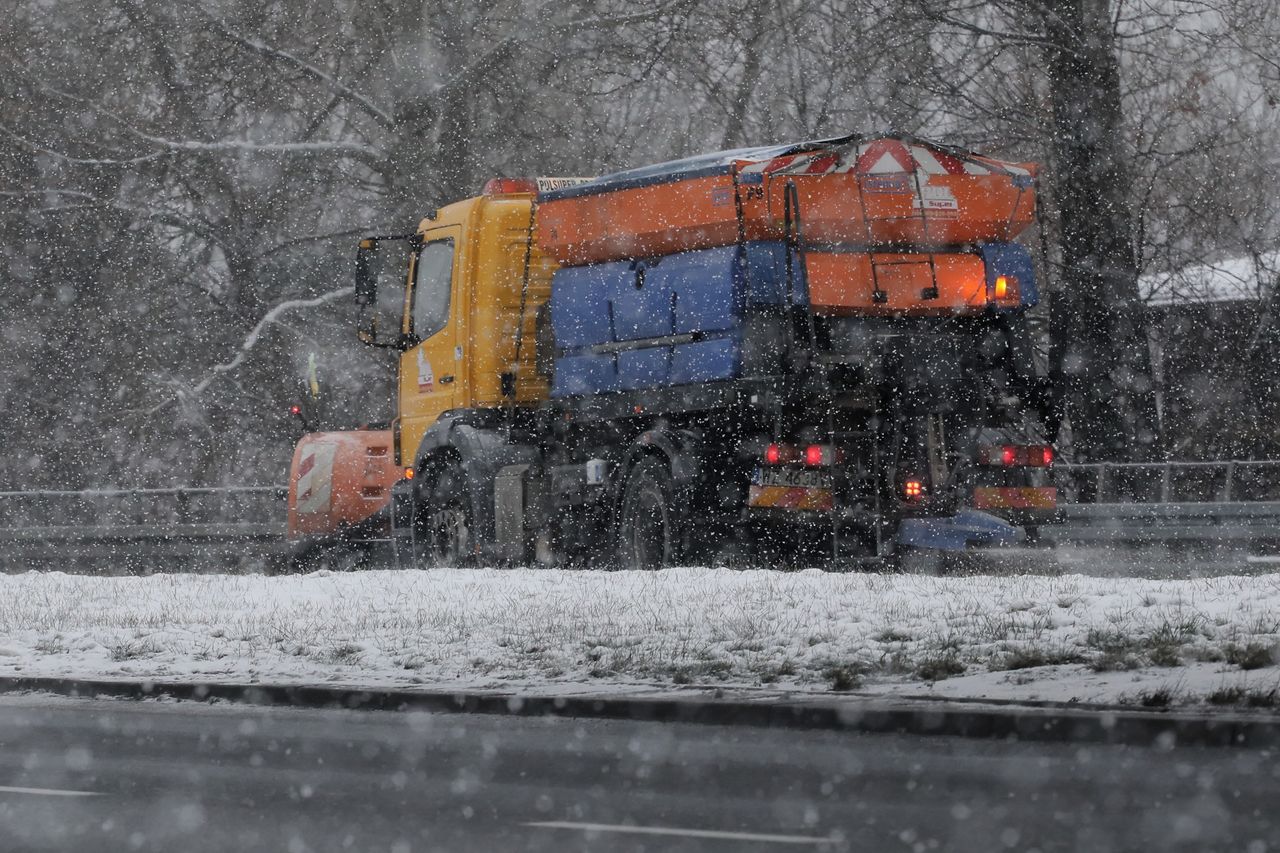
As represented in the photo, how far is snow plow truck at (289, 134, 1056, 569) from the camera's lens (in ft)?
50.6

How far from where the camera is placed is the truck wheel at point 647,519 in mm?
16672

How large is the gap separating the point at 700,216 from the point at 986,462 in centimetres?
291

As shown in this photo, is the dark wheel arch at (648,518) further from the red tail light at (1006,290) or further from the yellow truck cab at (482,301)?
the red tail light at (1006,290)

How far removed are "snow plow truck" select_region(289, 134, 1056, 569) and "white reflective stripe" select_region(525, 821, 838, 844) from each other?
347 inches

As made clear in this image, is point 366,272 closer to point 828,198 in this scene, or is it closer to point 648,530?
point 648,530

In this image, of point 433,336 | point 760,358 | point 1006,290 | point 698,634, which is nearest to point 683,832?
point 698,634

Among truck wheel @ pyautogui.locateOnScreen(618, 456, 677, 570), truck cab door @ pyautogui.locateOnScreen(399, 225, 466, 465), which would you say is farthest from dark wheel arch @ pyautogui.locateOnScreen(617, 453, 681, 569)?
truck cab door @ pyautogui.locateOnScreen(399, 225, 466, 465)

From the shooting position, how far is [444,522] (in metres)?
19.0

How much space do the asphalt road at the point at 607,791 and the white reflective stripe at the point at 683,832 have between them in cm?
1

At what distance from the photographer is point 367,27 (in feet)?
95.7

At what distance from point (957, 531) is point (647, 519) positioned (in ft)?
9.02

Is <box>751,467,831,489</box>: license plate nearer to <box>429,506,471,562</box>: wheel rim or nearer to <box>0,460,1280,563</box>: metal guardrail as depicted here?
<box>0,460,1280,563</box>: metal guardrail

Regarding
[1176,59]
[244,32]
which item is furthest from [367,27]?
[1176,59]

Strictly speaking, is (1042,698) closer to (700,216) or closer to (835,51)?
(700,216)
